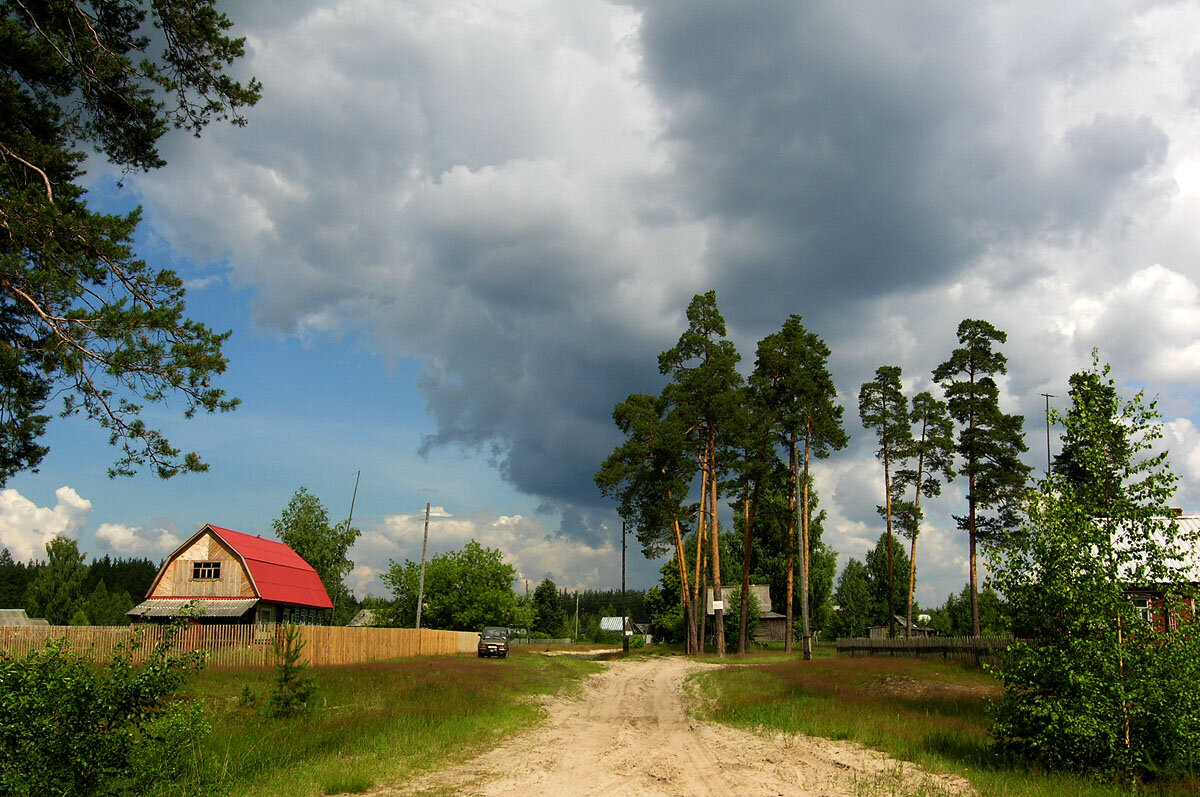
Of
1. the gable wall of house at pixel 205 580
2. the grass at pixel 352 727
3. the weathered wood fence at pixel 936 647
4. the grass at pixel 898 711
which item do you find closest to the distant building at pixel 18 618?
the gable wall of house at pixel 205 580

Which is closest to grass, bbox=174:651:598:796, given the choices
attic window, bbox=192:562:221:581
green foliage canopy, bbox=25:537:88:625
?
attic window, bbox=192:562:221:581

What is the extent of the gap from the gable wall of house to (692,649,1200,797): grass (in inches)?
1036

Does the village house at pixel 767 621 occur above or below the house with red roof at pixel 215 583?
below

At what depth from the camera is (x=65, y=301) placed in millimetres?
10625

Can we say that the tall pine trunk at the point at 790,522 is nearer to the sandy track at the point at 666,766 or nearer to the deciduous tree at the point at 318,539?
the sandy track at the point at 666,766

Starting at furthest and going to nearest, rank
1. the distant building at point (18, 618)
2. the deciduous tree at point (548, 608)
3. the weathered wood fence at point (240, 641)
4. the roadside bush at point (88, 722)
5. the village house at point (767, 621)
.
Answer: the deciduous tree at point (548, 608)
the village house at point (767, 621)
the distant building at point (18, 618)
the weathered wood fence at point (240, 641)
the roadside bush at point (88, 722)

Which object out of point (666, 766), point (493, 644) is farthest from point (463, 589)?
point (666, 766)

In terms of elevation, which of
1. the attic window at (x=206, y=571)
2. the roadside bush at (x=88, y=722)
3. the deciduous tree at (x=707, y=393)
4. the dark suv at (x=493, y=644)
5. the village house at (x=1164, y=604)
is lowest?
the dark suv at (x=493, y=644)

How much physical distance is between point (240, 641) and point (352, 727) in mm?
16871

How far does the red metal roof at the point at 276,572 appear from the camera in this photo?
40594 mm

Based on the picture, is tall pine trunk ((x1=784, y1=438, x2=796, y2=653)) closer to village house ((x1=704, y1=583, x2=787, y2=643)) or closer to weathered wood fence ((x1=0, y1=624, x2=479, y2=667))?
weathered wood fence ((x1=0, y1=624, x2=479, y2=667))

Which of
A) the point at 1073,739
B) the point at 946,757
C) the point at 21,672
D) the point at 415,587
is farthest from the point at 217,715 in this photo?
the point at 415,587

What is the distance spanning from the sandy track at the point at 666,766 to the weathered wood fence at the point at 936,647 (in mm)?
11587

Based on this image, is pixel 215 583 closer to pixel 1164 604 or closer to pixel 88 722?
pixel 88 722
